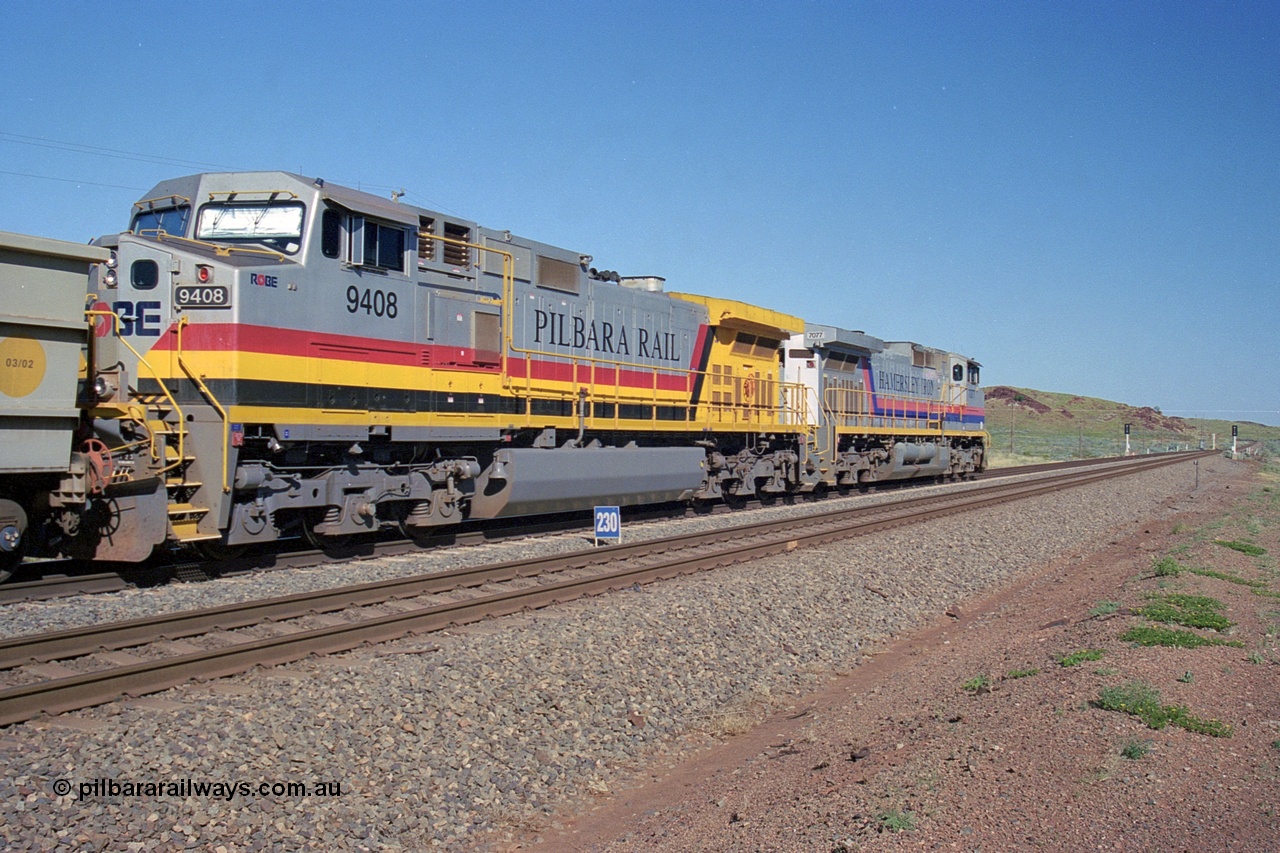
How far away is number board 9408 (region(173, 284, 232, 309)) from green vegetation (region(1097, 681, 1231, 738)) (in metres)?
8.43

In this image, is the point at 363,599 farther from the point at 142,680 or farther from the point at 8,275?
the point at 8,275

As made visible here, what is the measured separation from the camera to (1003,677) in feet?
22.9

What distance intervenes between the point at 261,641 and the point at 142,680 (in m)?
0.89

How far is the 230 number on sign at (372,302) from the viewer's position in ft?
35.0

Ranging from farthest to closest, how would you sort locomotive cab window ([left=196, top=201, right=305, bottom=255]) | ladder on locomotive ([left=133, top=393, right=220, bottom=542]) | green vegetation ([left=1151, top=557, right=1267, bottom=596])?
green vegetation ([left=1151, top=557, right=1267, bottom=596]) < locomotive cab window ([left=196, top=201, right=305, bottom=255]) < ladder on locomotive ([left=133, top=393, right=220, bottom=542])

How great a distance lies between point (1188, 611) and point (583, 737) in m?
5.69

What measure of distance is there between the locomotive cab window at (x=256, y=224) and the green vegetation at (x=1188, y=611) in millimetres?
9226

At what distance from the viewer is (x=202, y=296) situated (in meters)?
9.52

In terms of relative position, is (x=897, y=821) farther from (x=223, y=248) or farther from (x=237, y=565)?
(x=223, y=248)

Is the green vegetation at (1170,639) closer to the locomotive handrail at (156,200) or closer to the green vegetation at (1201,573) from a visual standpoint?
the green vegetation at (1201,573)

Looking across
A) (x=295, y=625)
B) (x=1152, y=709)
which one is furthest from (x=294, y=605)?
(x=1152, y=709)

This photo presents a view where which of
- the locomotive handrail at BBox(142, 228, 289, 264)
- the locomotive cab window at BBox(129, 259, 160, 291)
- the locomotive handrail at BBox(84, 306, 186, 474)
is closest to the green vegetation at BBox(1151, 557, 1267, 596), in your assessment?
the locomotive handrail at BBox(142, 228, 289, 264)

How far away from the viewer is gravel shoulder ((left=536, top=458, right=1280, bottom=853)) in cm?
410

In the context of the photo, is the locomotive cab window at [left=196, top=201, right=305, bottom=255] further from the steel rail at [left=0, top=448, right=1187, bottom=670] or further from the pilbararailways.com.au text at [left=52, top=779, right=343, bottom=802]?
the pilbararailways.com.au text at [left=52, top=779, right=343, bottom=802]
